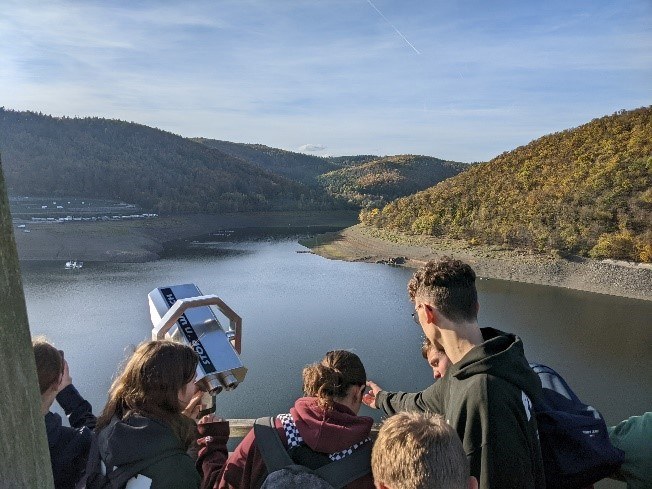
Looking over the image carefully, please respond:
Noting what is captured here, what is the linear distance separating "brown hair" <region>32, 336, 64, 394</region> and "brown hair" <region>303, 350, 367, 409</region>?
615 mm

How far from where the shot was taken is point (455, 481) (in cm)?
102

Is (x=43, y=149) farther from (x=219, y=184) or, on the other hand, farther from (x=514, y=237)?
(x=514, y=237)

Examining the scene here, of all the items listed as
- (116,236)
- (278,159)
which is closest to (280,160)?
(278,159)

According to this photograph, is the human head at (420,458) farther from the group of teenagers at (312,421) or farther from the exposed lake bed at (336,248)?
the exposed lake bed at (336,248)

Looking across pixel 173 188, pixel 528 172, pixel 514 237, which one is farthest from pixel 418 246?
pixel 173 188

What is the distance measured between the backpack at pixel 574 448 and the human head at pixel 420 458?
427 mm

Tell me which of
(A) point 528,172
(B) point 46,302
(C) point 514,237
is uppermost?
(A) point 528,172

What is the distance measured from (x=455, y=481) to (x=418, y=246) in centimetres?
2772

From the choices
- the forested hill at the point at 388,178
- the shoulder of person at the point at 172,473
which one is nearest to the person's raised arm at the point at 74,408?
the shoulder of person at the point at 172,473

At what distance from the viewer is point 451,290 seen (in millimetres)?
1455

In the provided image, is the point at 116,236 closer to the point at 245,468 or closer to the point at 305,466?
the point at 245,468

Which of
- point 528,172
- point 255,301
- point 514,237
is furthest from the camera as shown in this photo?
point 528,172

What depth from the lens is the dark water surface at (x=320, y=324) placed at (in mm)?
9875

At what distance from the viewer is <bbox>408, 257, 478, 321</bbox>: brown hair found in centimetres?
146
